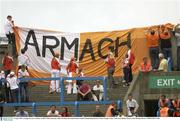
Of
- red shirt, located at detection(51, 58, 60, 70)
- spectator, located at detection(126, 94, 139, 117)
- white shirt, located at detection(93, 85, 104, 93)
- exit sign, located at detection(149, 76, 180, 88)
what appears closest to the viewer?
spectator, located at detection(126, 94, 139, 117)

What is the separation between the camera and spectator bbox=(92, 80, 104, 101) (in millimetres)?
19998

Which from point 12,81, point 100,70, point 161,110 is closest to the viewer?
point 161,110

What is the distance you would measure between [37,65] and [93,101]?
583 cm

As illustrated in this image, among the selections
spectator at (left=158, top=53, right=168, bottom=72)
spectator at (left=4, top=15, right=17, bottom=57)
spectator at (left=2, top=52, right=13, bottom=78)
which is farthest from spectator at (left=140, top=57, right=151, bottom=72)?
spectator at (left=4, top=15, right=17, bottom=57)

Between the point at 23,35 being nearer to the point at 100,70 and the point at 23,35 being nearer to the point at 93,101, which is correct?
the point at 100,70

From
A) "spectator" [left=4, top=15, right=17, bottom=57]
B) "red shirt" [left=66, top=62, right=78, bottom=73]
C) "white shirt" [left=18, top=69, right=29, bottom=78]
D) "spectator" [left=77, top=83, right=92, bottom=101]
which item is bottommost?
"spectator" [left=77, top=83, right=92, bottom=101]

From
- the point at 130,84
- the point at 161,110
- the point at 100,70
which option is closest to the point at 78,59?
the point at 100,70

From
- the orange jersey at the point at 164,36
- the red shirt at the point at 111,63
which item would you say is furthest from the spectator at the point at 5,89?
the orange jersey at the point at 164,36

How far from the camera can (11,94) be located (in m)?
20.7

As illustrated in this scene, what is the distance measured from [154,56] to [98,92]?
269 centimetres

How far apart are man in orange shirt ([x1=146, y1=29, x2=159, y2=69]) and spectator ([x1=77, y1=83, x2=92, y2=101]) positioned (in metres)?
2.88

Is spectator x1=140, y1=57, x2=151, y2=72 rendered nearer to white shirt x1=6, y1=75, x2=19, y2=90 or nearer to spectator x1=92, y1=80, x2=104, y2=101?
spectator x1=92, y1=80, x2=104, y2=101

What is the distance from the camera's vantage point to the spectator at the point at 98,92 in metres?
20.0

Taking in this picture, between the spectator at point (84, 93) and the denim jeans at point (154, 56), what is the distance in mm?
2788
